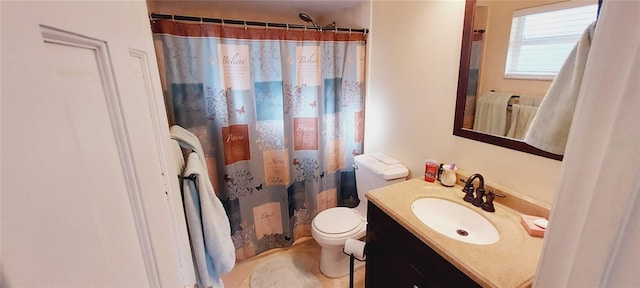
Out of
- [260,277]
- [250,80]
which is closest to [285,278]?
[260,277]

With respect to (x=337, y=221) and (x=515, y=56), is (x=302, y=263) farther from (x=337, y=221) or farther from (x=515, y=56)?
(x=515, y=56)

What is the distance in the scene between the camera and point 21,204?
0.72 ft

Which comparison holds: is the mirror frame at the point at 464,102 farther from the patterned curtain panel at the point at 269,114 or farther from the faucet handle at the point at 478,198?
the patterned curtain panel at the point at 269,114

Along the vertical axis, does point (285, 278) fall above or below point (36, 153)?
below

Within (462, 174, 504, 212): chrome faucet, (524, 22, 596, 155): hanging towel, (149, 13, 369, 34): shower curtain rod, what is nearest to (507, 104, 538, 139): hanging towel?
(524, 22, 596, 155): hanging towel

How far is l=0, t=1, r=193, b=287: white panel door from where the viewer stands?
219 millimetres

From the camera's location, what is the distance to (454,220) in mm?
1275

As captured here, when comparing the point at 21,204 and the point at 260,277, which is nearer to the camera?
the point at 21,204

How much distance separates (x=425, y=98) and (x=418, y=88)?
0.26 ft

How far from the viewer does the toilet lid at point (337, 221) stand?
5.74 feet

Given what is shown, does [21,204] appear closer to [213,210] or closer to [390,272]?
[213,210]

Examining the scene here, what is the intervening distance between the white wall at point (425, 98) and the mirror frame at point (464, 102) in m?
0.03

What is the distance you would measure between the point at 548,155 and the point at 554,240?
83 cm

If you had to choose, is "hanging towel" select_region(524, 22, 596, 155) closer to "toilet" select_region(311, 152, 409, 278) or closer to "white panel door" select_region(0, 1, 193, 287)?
"toilet" select_region(311, 152, 409, 278)
